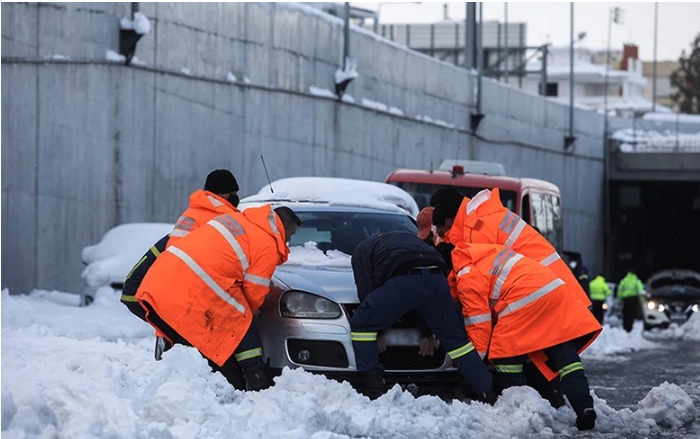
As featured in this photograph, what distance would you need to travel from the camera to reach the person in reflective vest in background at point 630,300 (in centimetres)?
3144

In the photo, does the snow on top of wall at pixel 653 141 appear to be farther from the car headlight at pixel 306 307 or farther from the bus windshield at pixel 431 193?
the car headlight at pixel 306 307

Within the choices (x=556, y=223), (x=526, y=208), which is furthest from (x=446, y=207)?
(x=556, y=223)

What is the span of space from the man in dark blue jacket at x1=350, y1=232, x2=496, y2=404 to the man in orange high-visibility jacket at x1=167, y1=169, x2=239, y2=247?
1151 mm

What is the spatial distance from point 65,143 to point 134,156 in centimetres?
175

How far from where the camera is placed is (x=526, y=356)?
10195 mm

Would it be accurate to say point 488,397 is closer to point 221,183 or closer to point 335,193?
point 221,183

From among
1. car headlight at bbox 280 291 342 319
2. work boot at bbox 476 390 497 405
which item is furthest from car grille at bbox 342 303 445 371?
work boot at bbox 476 390 497 405

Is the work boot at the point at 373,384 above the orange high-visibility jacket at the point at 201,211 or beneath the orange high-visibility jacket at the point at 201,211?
beneath

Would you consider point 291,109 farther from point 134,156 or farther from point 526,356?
point 526,356

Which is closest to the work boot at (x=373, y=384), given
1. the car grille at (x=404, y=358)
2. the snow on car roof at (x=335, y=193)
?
the car grille at (x=404, y=358)

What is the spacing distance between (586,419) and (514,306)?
900 mm

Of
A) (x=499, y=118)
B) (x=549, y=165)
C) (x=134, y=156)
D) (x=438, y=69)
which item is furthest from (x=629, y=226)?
(x=134, y=156)

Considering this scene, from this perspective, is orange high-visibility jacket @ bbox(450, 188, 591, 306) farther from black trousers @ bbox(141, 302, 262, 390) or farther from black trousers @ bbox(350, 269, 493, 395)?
black trousers @ bbox(141, 302, 262, 390)

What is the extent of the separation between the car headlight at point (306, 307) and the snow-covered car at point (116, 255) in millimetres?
9764
